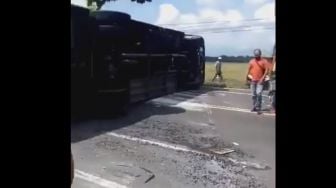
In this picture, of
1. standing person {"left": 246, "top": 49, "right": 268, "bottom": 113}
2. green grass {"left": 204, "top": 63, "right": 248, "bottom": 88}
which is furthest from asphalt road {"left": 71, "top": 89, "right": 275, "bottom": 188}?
green grass {"left": 204, "top": 63, "right": 248, "bottom": 88}

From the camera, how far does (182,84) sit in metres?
6.03

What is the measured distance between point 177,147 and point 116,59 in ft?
4.38

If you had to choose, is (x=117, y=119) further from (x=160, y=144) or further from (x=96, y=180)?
(x=96, y=180)

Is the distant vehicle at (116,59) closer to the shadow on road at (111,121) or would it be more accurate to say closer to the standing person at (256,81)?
the shadow on road at (111,121)

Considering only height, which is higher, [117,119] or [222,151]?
[117,119]

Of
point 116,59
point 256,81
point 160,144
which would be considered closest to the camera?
point 160,144

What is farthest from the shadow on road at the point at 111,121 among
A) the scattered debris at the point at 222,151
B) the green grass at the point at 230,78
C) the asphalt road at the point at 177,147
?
the scattered debris at the point at 222,151

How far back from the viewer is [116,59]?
449cm

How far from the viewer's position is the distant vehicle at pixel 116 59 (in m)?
4.16

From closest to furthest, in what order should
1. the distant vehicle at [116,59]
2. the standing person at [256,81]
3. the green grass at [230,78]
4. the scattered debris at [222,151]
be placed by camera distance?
the scattered debris at [222,151] < the distant vehicle at [116,59] < the green grass at [230,78] < the standing person at [256,81]

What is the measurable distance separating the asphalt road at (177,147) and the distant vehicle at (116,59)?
0.74 ft

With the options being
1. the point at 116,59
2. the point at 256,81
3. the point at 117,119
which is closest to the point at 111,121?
the point at 117,119
